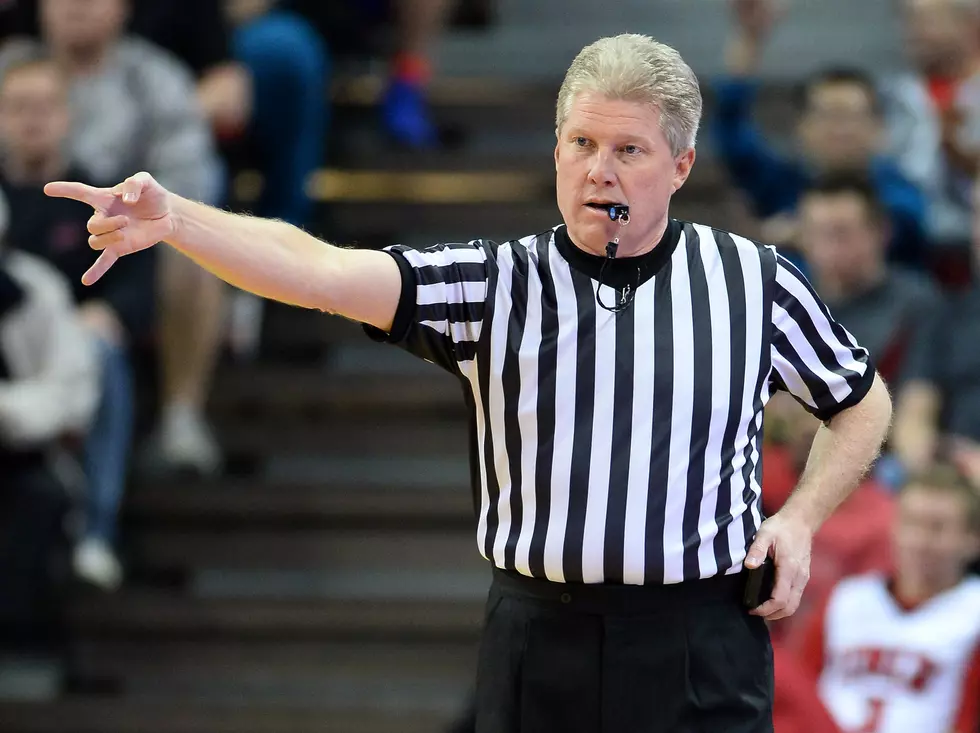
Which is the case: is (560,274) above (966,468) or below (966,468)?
above

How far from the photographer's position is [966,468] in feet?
14.1

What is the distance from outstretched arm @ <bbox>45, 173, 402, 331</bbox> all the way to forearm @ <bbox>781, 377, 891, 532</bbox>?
674 mm

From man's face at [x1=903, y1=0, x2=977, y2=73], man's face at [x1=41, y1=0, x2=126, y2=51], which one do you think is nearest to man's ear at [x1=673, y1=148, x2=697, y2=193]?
man's face at [x1=41, y1=0, x2=126, y2=51]

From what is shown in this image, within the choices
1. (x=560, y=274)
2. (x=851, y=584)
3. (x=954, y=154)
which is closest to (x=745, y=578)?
(x=560, y=274)

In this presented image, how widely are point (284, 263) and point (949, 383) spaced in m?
3.15

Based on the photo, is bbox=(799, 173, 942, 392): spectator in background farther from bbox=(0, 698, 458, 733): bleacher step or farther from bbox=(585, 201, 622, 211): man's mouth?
bbox=(585, 201, 622, 211): man's mouth

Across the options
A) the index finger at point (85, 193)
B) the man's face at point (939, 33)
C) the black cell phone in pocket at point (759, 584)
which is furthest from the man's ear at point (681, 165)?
the man's face at point (939, 33)

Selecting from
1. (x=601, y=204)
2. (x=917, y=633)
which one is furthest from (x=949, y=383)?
(x=601, y=204)

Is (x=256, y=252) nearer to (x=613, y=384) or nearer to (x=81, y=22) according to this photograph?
(x=613, y=384)

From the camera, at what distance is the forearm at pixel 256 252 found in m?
2.00

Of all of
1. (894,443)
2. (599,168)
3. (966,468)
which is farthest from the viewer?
(894,443)

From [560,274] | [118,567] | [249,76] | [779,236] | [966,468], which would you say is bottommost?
→ [118,567]

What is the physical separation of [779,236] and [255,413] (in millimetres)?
1819

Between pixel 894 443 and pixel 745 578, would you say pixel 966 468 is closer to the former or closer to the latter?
pixel 894 443
